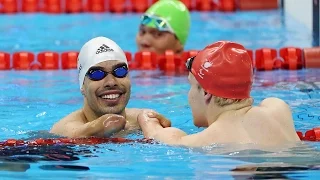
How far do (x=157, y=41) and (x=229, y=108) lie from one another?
379 centimetres

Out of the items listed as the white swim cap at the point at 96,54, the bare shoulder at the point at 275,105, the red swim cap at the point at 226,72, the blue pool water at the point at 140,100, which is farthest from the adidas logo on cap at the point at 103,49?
the bare shoulder at the point at 275,105

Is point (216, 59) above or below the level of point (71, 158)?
above

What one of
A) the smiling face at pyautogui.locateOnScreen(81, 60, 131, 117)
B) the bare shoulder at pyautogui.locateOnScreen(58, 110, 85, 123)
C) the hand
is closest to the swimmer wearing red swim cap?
the hand

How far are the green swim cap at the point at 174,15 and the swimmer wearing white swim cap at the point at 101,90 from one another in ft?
9.35

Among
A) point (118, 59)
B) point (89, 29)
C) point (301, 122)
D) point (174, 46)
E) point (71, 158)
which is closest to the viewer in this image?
point (71, 158)

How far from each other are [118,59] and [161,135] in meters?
0.71

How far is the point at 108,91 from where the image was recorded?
4.96 m

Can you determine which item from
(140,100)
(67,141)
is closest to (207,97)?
(67,141)

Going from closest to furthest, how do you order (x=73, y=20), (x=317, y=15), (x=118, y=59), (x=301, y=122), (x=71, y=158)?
(x=71, y=158) → (x=118, y=59) → (x=301, y=122) → (x=317, y=15) → (x=73, y=20)

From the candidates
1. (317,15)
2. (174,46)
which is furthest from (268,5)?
(174,46)

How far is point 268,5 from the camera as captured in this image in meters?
12.0

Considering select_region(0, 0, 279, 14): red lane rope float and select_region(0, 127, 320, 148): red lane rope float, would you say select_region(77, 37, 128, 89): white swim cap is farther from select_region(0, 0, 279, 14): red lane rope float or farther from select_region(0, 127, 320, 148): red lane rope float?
select_region(0, 0, 279, 14): red lane rope float

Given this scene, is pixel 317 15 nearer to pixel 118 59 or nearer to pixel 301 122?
pixel 301 122

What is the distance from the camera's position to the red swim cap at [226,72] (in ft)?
14.3
